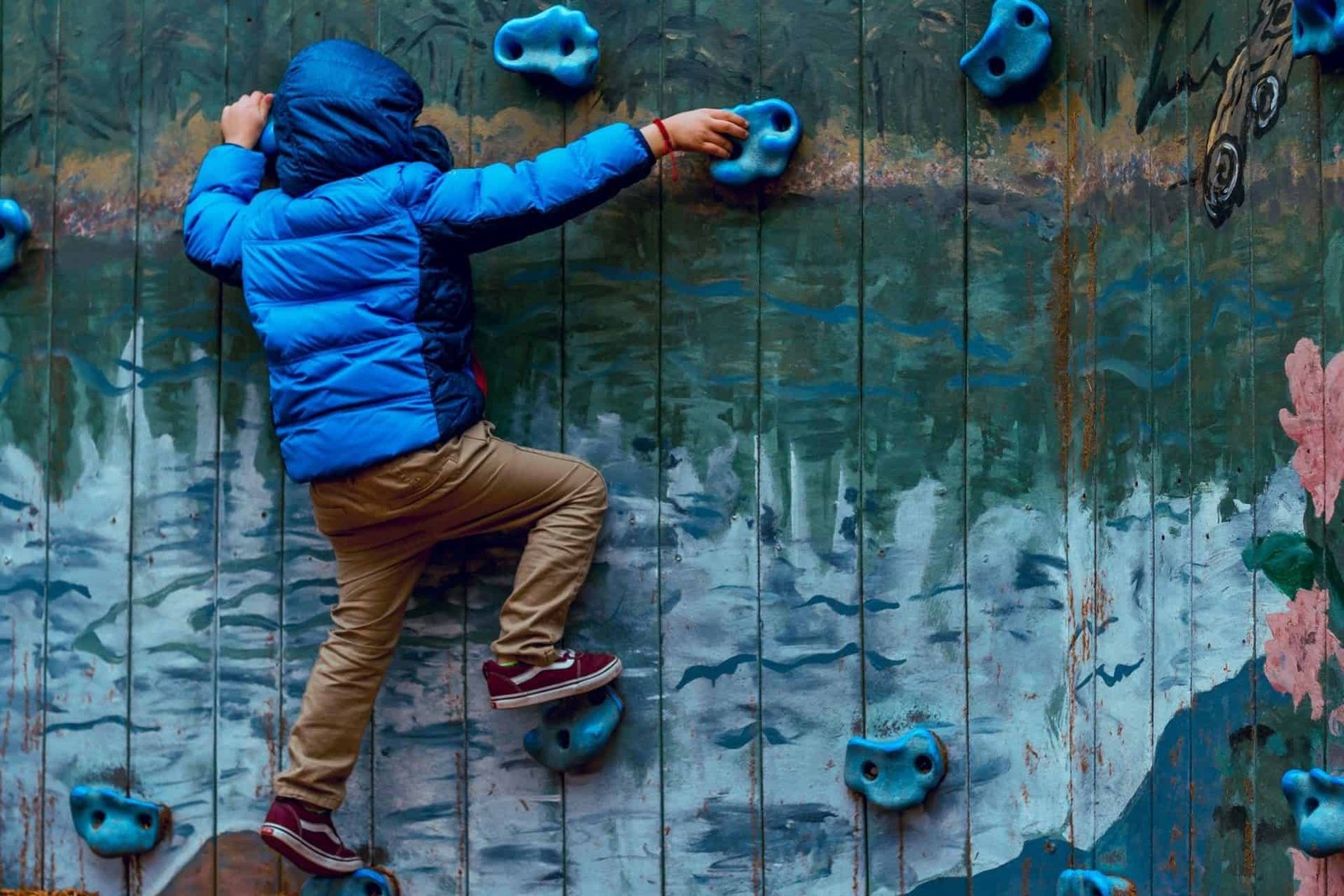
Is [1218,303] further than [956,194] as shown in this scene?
No

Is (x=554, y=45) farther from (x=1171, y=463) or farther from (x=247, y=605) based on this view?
(x=1171, y=463)

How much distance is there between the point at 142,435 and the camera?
2.74 meters

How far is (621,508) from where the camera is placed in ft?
→ 8.72

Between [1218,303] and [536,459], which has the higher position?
[1218,303]

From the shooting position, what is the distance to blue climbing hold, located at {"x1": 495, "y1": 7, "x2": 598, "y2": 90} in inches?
103

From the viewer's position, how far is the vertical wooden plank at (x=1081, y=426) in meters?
2.57

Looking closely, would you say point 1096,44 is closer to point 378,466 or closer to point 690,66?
point 690,66

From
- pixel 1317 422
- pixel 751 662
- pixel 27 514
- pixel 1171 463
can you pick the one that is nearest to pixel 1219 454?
pixel 1171 463

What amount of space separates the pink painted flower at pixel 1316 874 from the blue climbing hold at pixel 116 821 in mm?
1910

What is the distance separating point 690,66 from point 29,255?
4.18 feet

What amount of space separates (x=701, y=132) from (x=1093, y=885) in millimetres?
1423

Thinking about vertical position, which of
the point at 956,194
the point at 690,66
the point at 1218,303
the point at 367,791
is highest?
the point at 690,66

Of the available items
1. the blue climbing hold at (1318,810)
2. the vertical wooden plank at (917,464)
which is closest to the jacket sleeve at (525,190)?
the vertical wooden plank at (917,464)

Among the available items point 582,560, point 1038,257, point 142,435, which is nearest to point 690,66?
point 1038,257
